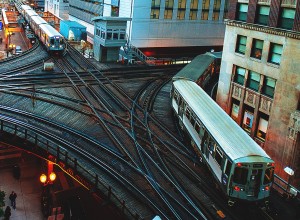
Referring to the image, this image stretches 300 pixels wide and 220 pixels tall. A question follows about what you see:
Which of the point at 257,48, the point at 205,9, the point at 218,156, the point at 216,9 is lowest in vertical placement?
the point at 218,156

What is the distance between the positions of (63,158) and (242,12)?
2113 centimetres

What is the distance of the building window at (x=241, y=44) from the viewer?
3412cm

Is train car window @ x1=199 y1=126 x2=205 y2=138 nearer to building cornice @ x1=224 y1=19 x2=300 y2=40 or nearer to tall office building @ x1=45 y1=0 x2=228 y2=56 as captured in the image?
building cornice @ x1=224 y1=19 x2=300 y2=40

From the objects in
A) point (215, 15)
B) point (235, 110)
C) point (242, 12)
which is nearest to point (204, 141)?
point (235, 110)

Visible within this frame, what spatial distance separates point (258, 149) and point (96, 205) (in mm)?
12247

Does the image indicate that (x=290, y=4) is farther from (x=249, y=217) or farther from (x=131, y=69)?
(x=131, y=69)

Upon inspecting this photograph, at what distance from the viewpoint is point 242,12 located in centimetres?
3469

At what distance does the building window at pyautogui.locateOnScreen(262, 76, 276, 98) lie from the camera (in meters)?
31.1

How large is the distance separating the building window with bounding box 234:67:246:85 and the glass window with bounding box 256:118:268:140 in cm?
428

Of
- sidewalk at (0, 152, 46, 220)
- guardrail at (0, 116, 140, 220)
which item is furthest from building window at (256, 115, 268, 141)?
sidewalk at (0, 152, 46, 220)

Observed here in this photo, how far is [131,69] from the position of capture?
53062 mm

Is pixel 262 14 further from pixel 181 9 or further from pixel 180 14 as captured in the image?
pixel 180 14

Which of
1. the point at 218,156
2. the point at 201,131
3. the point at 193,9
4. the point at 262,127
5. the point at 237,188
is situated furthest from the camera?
the point at 193,9

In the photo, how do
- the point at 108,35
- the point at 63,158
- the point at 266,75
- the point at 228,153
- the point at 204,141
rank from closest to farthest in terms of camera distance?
the point at 228,153, the point at 63,158, the point at 204,141, the point at 266,75, the point at 108,35
